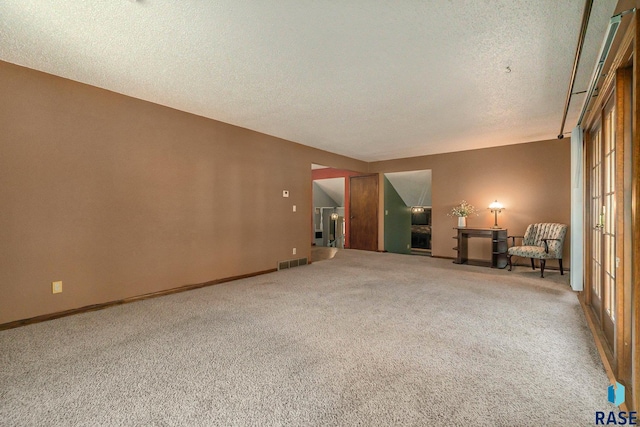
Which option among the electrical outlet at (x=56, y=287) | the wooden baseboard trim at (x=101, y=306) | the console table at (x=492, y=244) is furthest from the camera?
the console table at (x=492, y=244)

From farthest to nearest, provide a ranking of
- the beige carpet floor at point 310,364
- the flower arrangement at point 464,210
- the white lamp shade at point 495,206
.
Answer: the flower arrangement at point 464,210
the white lamp shade at point 495,206
the beige carpet floor at point 310,364

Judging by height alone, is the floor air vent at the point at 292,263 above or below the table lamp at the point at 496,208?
below

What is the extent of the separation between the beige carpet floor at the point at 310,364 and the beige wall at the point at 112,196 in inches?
19.3

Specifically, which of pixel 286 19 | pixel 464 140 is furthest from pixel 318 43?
pixel 464 140

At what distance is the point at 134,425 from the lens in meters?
1.51

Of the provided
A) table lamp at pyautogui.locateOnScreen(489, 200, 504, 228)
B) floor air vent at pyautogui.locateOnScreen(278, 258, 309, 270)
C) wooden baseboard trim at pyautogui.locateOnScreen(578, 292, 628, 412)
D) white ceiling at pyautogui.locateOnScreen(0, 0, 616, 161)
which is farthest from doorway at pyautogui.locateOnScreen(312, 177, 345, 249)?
wooden baseboard trim at pyautogui.locateOnScreen(578, 292, 628, 412)

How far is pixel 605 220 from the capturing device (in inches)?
108

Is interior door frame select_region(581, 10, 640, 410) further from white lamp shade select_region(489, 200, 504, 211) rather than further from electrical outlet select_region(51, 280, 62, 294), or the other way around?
electrical outlet select_region(51, 280, 62, 294)

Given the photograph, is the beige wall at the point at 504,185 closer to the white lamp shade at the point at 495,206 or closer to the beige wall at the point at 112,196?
the white lamp shade at the point at 495,206

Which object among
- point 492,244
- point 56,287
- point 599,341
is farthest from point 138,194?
point 492,244

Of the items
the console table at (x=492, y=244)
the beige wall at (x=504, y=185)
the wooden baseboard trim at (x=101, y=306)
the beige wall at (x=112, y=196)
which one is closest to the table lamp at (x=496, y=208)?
the beige wall at (x=504, y=185)

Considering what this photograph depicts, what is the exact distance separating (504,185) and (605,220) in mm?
3695

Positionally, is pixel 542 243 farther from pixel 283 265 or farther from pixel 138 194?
pixel 138 194

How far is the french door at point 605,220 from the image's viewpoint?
240cm
